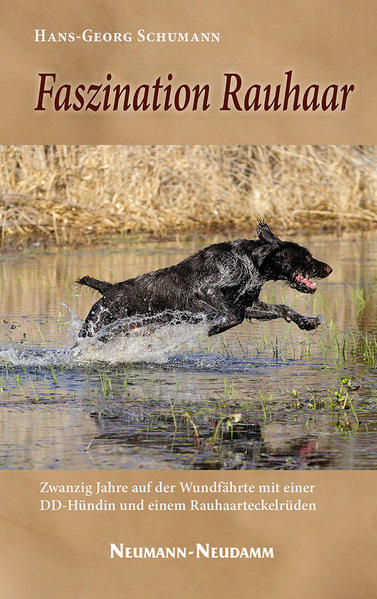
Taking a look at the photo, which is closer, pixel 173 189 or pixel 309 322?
pixel 309 322

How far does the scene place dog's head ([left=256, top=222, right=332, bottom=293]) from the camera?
8.70 m

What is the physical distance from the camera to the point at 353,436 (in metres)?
5.96

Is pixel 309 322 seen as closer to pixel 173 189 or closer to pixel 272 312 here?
pixel 272 312

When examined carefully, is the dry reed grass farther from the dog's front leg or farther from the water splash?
the dog's front leg

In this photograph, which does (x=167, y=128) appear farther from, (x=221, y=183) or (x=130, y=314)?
(x=221, y=183)

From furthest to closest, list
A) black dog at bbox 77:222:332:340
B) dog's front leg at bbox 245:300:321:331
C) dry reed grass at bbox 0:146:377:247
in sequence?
dry reed grass at bbox 0:146:377:247
dog's front leg at bbox 245:300:321:331
black dog at bbox 77:222:332:340

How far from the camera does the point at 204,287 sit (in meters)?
8.63

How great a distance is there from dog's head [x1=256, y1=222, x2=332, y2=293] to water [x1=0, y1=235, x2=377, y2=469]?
57 centimetres

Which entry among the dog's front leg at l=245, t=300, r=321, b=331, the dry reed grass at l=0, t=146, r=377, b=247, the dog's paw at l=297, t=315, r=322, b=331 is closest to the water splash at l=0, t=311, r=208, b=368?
the dog's front leg at l=245, t=300, r=321, b=331

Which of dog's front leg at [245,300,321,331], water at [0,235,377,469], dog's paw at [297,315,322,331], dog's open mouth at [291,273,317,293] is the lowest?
water at [0,235,377,469]

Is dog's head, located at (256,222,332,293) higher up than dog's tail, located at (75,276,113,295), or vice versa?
dog's head, located at (256,222,332,293)

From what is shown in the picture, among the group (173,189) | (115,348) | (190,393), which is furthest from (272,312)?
(173,189)

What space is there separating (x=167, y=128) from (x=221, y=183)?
1115cm

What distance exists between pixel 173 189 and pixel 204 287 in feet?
34.7
